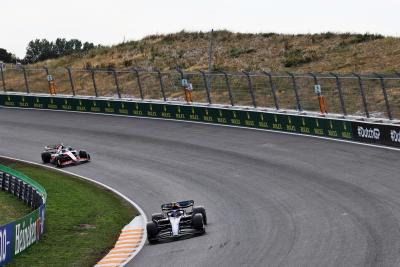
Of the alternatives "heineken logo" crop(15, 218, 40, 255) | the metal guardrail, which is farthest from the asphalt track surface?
"heineken logo" crop(15, 218, 40, 255)

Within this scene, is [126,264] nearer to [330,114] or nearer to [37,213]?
[37,213]

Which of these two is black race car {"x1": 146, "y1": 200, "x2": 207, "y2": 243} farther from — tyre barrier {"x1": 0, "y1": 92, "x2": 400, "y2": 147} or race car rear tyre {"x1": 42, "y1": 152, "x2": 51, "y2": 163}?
race car rear tyre {"x1": 42, "y1": 152, "x2": 51, "y2": 163}

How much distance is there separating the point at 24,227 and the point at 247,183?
8.69m

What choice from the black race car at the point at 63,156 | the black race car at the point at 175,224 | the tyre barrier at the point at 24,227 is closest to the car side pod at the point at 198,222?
the black race car at the point at 175,224

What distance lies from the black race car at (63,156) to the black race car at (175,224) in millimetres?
12627

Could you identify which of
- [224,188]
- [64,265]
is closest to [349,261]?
[64,265]

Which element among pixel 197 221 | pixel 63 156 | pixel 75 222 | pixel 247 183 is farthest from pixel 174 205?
pixel 63 156

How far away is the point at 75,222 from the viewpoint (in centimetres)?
2419

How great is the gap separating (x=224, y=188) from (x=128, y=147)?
1016cm

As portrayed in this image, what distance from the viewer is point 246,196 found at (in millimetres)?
24672

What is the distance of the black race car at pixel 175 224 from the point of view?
20.5 meters

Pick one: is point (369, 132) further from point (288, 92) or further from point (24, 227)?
point (24, 227)

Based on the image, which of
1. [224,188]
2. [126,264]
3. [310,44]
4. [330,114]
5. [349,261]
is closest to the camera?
[349,261]

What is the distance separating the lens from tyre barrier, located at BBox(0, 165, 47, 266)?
1881 cm
